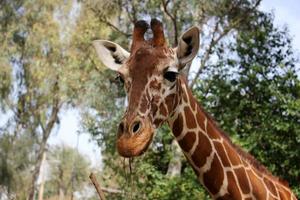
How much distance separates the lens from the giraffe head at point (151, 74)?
485 cm

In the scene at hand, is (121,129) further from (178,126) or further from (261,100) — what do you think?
(261,100)

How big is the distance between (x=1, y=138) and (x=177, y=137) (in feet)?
105

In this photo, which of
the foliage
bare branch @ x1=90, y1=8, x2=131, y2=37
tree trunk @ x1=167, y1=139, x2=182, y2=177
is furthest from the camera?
bare branch @ x1=90, y1=8, x2=131, y2=37

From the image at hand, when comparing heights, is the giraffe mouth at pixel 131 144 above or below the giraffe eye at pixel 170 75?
below

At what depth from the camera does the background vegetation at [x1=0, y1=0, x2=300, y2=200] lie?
13039mm

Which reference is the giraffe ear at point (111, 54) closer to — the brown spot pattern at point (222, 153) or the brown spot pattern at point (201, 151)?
the brown spot pattern at point (201, 151)

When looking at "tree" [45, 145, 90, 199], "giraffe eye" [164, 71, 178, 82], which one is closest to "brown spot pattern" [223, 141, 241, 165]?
"giraffe eye" [164, 71, 178, 82]

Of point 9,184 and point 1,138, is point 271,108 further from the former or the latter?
point 9,184

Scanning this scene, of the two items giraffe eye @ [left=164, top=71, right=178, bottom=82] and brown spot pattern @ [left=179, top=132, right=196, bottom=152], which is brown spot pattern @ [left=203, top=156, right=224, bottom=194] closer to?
brown spot pattern @ [left=179, top=132, right=196, bottom=152]

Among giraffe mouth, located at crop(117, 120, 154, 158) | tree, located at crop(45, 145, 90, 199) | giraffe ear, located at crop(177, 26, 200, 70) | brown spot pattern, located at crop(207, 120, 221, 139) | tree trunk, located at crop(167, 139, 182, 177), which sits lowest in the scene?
giraffe mouth, located at crop(117, 120, 154, 158)

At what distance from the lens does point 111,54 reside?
5.65 metres

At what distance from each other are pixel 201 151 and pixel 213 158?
0.12m

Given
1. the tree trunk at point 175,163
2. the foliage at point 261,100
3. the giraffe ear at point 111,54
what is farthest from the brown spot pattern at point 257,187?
the tree trunk at point 175,163

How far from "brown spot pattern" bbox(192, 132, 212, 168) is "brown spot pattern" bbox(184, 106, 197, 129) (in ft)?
0.33
